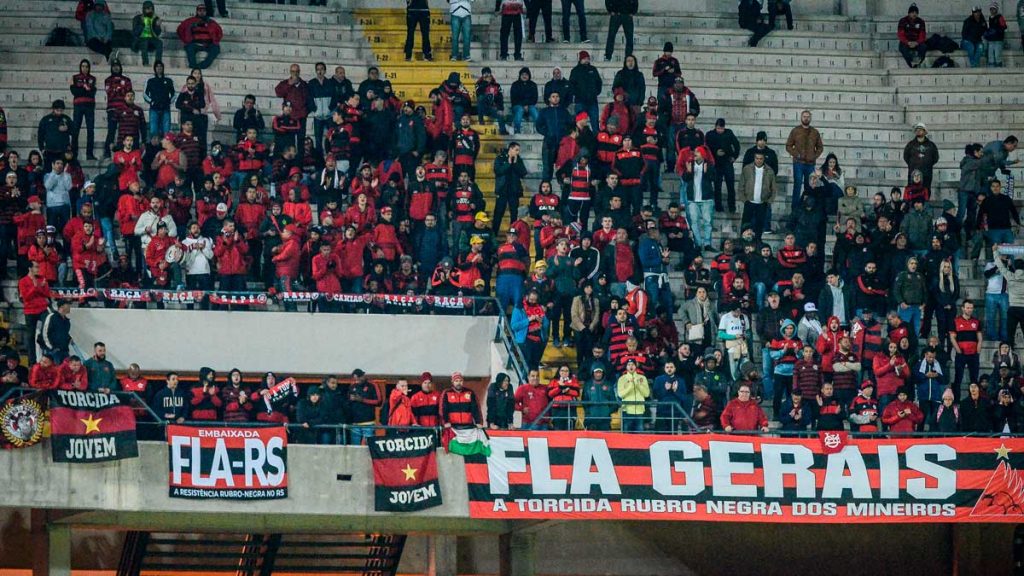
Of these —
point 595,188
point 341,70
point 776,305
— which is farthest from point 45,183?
point 776,305

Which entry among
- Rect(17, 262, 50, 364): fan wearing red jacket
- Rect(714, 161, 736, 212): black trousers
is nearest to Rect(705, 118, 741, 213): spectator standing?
Rect(714, 161, 736, 212): black trousers

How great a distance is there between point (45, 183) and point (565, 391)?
855 centimetres

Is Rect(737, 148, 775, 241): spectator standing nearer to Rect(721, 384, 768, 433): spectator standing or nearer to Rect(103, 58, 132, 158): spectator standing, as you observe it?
Rect(721, 384, 768, 433): spectator standing

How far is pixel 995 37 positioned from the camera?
36.8 meters

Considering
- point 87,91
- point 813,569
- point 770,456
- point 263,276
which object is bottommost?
point 813,569

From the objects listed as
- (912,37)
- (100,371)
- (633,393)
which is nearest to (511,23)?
(912,37)

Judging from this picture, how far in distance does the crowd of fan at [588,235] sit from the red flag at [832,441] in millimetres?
547

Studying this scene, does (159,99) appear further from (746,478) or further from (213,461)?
(746,478)

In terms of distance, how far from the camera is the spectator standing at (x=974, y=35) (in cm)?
3656

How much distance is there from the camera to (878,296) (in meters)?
29.2

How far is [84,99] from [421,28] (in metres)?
6.19

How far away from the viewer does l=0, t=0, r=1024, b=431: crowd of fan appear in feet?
90.1

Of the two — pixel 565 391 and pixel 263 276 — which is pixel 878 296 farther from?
pixel 263 276

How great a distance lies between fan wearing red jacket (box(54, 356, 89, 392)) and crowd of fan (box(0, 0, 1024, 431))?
21 centimetres
